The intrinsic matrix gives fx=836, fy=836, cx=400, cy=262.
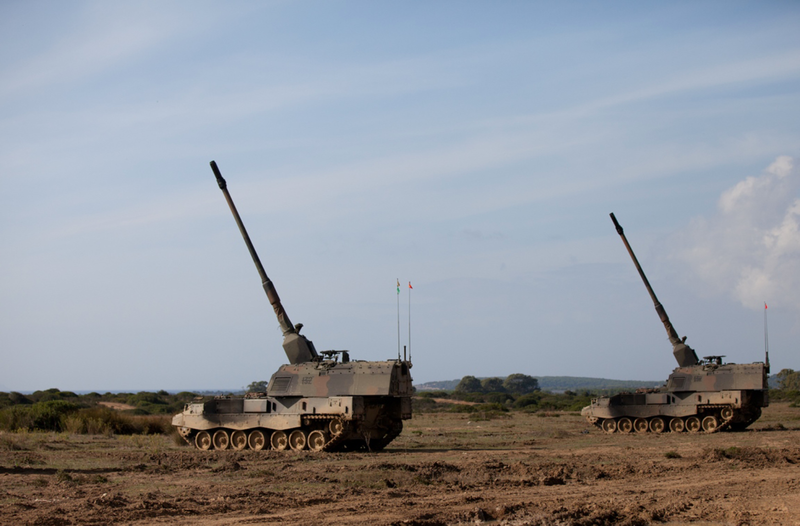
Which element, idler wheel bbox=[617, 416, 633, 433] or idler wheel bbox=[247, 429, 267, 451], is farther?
idler wheel bbox=[617, 416, 633, 433]

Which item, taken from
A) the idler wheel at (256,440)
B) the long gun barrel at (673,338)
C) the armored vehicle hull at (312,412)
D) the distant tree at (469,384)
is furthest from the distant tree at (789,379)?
the idler wheel at (256,440)

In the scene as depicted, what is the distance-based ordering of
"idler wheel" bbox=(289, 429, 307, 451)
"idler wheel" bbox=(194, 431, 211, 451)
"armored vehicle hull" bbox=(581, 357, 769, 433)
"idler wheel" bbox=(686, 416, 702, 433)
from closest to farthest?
"idler wheel" bbox=(289, 429, 307, 451)
"idler wheel" bbox=(194, 431, 211, 451)
"armored vehicle hull" bbox=(581, 357, 769, 433)
"idler wheel" bbox=(686, 416, 702, 433)

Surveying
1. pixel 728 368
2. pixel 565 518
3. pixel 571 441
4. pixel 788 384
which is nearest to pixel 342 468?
pixel 565 518

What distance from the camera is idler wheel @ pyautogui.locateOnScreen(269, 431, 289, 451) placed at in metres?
23.2

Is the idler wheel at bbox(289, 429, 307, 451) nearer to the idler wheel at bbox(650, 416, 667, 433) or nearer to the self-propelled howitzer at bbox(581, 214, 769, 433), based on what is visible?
the self-propelled howitzer at bbox(581, 214, 769, 433)

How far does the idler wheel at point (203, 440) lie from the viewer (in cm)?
2411

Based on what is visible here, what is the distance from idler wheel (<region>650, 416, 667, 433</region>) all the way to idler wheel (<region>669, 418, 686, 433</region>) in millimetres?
246

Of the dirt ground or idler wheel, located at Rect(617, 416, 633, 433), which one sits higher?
the dirt ground

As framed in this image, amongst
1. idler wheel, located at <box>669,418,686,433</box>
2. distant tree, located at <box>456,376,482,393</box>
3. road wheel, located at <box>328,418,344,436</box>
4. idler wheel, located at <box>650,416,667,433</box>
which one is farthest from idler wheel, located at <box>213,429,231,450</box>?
distant tree, located at <box>456,376,482,393</box>

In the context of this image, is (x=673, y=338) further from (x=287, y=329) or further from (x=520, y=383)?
(x=520, y=383)

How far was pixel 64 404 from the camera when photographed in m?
35.0

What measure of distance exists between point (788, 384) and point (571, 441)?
272ft

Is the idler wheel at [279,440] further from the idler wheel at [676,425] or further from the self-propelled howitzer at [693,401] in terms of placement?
the idler wheel at [676,425]

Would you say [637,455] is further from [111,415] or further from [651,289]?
[111,415]
